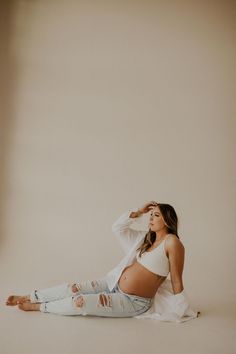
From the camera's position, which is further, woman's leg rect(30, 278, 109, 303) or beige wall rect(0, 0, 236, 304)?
beige wall rect(0, 0, 236, 304)

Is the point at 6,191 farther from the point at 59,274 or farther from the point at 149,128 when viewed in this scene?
the point at 149,128

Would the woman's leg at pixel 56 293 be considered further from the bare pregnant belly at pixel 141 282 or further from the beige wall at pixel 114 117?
the beige wall at pixel 114 117

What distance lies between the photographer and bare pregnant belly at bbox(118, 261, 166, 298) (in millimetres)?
2141

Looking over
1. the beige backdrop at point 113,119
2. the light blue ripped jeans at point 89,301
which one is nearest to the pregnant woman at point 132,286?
the light blue ripped jeans at point 89,301

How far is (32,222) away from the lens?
3.71 metres

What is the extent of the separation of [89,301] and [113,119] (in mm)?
2130

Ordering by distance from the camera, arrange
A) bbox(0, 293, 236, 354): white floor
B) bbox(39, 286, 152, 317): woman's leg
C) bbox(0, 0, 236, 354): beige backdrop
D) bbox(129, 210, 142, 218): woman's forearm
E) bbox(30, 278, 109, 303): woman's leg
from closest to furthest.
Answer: bbox(0, 293, 236, 354): white floor < bbox(39, 286, 152, 317): woman's leg < bbox(30, 278, 109, 303): woman's leg < bbox(129, 210, 142, 218): woman's forearm < bbox(0, 0, 236, 354): beige backdrop

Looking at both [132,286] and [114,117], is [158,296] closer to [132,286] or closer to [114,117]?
[132,286]

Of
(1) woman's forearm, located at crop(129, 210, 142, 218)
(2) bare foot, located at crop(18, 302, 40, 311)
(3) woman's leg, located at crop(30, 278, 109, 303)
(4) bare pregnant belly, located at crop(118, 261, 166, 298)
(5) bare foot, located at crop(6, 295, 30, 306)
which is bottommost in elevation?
(2) bare foot, located at crop(18, 302, 40, 311)

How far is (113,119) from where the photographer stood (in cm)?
384

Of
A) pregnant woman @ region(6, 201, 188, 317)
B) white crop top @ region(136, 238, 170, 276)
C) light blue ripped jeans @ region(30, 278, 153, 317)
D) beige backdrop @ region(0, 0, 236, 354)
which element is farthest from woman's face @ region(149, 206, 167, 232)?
beige backdrop @ region(0, 0, 236, 354)

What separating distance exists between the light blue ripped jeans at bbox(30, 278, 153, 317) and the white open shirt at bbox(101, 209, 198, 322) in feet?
0.14

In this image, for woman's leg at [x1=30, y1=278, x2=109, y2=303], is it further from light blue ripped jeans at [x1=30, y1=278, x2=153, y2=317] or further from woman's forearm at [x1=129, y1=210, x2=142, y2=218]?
woman's forearm at [x1=129, y1=210, x2=142, y2=218]

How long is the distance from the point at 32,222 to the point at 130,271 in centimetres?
172
